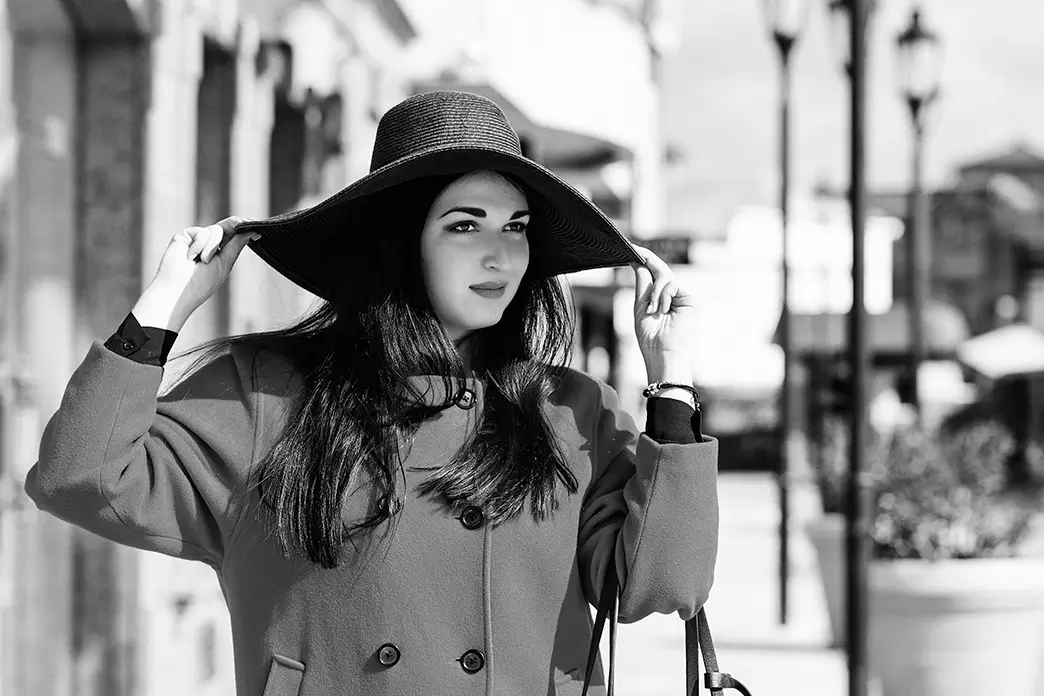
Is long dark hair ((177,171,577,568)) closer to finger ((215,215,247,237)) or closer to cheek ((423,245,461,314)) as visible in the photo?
cheek ((423,245,461,314))

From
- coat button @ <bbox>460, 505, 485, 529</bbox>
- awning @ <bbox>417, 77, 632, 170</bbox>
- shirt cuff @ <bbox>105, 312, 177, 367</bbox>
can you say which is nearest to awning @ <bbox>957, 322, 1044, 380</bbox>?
awning @ <bbox>417, 77, 632, 170</bbox>

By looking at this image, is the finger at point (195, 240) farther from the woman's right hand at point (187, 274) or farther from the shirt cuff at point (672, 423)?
the shirt cuff at point (672, 423)

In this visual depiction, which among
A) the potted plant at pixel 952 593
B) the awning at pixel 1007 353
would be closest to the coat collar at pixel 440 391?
the potted plant at pixel 952 593

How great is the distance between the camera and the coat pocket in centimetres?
216

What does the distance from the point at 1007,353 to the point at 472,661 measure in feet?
76.9

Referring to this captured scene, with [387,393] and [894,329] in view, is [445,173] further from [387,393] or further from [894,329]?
[894,329]

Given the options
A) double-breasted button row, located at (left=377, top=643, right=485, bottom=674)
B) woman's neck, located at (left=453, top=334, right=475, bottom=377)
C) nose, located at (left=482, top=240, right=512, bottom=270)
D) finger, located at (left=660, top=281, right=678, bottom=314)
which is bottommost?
double-breasted button row, located at (left=377, top=643, right=485, bottom=674)

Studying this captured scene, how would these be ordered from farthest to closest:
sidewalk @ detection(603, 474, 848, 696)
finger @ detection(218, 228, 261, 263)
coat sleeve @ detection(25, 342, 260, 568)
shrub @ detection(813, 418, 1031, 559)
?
sidewalk @ detection(603, 474, 848, 696)
shrub @ detection(813, 418, 1031, 559)
finger @ detection(218, 228, 261, 263)
coat sleeve @ detection(25, 342, 260, 568)

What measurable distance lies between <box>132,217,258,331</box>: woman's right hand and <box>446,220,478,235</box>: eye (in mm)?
364

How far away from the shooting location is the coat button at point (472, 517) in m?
2.25

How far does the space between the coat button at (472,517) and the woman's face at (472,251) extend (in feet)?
1.08

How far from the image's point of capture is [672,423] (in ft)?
7.48

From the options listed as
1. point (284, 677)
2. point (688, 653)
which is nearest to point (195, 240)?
point (284, 677)

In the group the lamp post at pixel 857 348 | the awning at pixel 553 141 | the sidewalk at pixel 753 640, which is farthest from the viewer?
the awning at pixel 553 141
